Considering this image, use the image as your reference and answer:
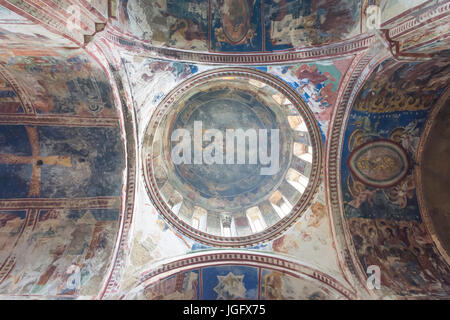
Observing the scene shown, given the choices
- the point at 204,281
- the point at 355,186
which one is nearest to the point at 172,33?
the point at 355,186

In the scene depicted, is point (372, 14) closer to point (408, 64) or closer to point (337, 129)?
point (408, 64)

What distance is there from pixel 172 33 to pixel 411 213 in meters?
9.33

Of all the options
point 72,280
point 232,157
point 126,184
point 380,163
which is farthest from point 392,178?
point 72,280

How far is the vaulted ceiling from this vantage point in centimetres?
753

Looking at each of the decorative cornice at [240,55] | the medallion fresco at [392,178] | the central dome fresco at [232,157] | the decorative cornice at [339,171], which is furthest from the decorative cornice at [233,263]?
the decorative cornice at [240,55]

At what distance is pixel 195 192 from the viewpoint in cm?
1194

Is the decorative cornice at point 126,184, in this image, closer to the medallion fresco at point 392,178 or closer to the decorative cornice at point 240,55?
the decorative cornice at point 240,55

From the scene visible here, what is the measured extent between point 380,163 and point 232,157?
619 centimetres

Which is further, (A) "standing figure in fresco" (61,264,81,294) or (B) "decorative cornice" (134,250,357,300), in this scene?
(B) "decorative cornice" (134,250,357,300)

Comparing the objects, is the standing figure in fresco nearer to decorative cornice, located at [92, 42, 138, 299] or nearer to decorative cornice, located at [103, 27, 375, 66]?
decorative cornice, located at [92, 42, 138, 299]

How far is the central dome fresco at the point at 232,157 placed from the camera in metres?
9.57

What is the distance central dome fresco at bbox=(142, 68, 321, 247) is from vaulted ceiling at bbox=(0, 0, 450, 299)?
13 cm

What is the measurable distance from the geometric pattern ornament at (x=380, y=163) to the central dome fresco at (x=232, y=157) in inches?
53.4

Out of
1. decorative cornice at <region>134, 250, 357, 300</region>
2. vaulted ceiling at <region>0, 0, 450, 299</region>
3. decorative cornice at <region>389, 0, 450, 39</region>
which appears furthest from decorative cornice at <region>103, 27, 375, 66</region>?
decorative cornice at <region>134, 250, 357, 300</region>
